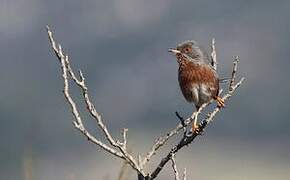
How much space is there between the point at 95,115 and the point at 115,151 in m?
0.51

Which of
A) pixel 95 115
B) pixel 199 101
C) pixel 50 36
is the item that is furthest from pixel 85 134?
pixel 199 101

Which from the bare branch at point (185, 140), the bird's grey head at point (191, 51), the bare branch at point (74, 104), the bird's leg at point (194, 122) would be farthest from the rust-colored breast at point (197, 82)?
the bare branch at point (74, 104)

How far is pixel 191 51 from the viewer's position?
12406 mm

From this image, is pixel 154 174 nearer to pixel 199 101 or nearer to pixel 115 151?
pixel 115 151

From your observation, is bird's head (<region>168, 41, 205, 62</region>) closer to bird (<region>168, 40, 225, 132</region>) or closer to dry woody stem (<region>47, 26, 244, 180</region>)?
bird (<region>168, 40, 225, 132</region>)

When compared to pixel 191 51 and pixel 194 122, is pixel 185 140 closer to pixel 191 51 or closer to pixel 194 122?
pixel 194 122

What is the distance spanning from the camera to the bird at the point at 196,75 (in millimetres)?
12477

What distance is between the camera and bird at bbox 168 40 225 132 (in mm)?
12477

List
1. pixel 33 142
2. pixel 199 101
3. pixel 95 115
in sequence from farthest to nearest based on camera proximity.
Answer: pixel 199 101
pixel 33 142
pixel 95 115

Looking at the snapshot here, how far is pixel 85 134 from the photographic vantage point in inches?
397

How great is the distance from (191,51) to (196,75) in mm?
791

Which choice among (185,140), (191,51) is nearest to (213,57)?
(191,51)

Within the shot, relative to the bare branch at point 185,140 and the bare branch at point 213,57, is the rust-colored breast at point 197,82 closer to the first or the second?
the bare branch at point 213,57

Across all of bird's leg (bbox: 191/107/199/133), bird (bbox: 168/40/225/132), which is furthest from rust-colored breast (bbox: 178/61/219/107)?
bird's leg (bbox: 191/107/199/133)
